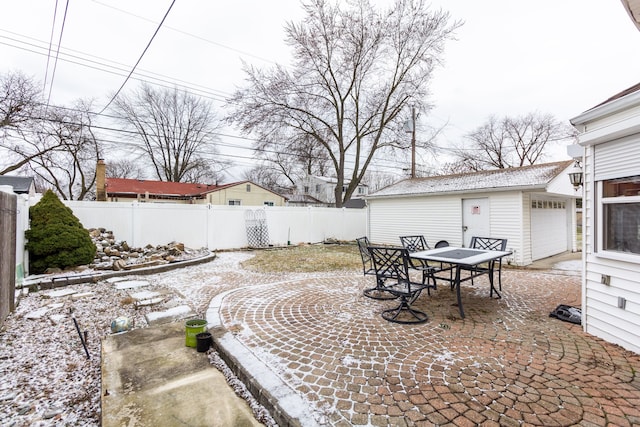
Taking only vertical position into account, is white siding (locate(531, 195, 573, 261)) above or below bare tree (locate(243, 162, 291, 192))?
below

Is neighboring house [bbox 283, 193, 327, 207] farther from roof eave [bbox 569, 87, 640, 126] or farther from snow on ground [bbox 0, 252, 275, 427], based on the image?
roof eave [bbox 569, 87, 640, 126]

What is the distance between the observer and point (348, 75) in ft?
50.2

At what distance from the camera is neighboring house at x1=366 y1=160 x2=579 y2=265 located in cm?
827

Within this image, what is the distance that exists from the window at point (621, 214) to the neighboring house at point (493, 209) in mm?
5160

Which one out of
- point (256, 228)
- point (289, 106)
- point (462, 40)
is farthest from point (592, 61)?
point (256, 228)

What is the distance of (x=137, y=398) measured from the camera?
84.0 inches

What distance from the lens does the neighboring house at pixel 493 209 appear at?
8266mm

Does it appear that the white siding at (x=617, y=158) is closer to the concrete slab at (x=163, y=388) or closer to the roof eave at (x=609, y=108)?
the roof eave at (x=609, y=108)

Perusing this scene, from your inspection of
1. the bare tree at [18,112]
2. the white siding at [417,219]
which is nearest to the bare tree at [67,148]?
the bare tree at [18,112]

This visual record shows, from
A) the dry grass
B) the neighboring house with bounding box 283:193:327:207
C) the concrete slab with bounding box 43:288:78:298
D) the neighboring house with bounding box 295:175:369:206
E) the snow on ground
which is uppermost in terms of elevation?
the neighboring house with bounding box 295:175:369:206

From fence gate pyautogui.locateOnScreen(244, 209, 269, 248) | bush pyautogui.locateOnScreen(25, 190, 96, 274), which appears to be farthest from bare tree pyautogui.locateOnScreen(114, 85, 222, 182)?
bush pyautogui.locateOnScreen(25, 190, 96, 274)

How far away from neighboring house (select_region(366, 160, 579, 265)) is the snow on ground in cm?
798

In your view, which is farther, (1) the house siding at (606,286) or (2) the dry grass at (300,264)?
(2) the dry grass at (300,264)

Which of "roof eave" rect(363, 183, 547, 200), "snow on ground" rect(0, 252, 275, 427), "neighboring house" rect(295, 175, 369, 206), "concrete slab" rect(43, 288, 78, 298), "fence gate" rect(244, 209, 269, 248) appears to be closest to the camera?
"snow on ground" rect(0, 252, 275, 427)
